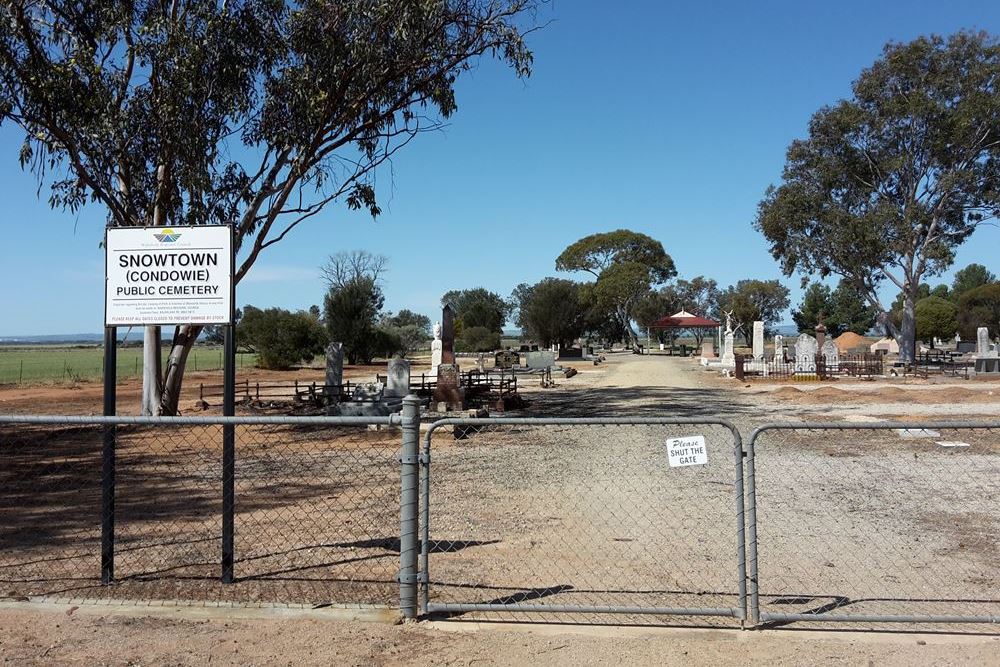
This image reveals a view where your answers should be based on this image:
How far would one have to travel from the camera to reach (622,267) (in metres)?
78.8

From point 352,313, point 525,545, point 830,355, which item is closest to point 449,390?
point 525,545

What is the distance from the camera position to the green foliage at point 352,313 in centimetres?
5538

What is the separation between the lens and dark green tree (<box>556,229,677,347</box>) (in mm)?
78000

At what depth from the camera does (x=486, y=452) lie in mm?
13695

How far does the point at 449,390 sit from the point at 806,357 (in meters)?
21.9

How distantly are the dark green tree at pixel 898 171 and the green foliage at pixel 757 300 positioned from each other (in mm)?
50379

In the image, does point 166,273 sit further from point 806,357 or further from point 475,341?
point 475,341

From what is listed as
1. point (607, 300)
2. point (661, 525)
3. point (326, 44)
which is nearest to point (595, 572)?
point (661, 525)

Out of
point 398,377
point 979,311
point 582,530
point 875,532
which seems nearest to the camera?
point 875,532

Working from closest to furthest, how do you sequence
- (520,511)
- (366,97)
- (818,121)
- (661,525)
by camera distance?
(661,525) → (520,511) → (366,97) → (818,121)

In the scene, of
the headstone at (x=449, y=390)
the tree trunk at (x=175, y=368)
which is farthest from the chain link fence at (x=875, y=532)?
the tree trunk at (x=175, y=368)

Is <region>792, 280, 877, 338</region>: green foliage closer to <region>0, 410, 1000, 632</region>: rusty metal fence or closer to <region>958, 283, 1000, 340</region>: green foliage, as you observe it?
<region>958, 283, 1000, 340</region>: green foliage

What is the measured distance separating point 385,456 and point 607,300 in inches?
2609

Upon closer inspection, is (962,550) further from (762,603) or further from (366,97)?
(366,97)
